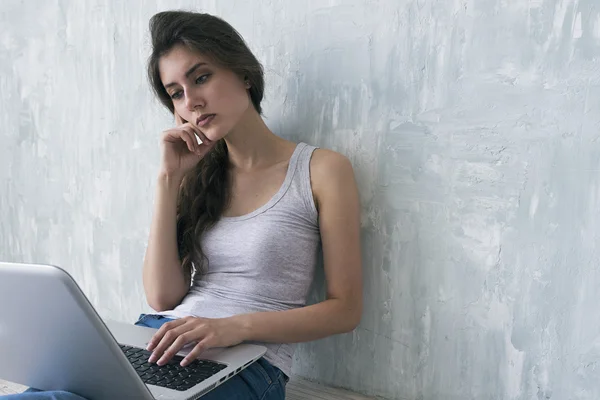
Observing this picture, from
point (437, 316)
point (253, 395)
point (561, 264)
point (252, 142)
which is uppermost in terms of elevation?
point (252, 142)

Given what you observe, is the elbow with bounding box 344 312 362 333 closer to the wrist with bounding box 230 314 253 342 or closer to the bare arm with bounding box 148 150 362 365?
the bare arm with bounding box 148 150 362 365

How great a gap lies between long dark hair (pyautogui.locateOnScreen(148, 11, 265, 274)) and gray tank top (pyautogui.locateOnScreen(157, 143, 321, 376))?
88mm

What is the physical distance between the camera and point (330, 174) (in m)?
1.39

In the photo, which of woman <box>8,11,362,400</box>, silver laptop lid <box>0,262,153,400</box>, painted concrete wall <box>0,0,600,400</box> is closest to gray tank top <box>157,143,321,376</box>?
woman <box>8,11,362,400</box>

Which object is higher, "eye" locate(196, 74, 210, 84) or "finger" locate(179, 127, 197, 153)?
"eye" locate(196, 74, 210, 84)

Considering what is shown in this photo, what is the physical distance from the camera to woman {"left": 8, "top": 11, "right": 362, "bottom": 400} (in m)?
1.36

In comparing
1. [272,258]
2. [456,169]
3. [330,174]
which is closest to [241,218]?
[272,258]

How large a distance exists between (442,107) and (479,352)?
0.48 metres

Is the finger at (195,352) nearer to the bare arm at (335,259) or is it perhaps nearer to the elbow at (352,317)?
the bare arm at (335,259)

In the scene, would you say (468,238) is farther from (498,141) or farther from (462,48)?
(462,48)

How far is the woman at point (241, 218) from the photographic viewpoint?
136cm

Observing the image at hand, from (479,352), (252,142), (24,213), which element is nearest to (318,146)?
(252,142)

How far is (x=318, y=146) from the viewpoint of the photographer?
152 cm

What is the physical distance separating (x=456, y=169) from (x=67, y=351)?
0.77 meters
